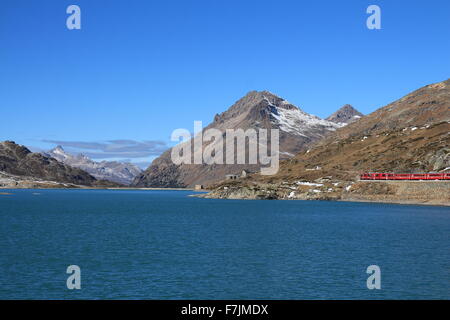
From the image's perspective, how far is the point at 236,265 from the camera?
5625 centimetres

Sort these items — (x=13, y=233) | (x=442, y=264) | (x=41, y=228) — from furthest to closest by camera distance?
(x=41, y=228) → (x=13, y=233) → (x=442, y=264)

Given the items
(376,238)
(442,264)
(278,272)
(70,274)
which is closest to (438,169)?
(376,238)

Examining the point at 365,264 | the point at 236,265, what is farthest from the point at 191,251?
the point at 365,264

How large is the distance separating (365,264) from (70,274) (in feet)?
107

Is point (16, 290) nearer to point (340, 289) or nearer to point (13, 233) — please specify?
point (340, 289)

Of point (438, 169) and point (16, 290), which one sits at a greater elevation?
point (438, 169)

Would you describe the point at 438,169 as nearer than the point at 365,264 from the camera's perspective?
No

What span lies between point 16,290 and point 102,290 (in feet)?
24.2

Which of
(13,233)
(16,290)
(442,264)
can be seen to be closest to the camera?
(16,290)

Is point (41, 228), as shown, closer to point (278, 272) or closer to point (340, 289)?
point (278, 272)

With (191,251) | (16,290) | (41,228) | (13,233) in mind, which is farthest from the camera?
(41,228)

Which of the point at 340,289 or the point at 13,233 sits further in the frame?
the point at 13,233

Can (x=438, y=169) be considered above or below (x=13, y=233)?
above

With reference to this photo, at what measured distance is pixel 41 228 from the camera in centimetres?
9844
